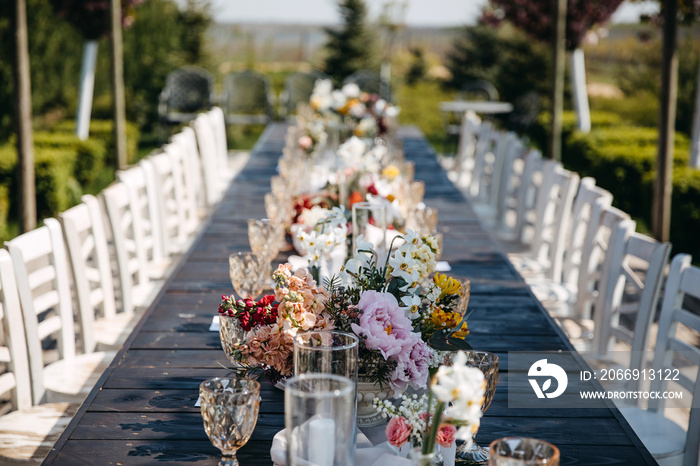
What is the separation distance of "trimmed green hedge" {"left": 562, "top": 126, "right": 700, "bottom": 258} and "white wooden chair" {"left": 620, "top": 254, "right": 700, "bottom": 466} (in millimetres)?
3611

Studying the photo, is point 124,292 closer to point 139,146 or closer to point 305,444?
point 305,444

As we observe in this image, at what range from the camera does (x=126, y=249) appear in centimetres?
359

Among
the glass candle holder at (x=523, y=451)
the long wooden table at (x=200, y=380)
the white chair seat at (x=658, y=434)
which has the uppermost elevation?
the glass candle holder at (x=523, y=451)

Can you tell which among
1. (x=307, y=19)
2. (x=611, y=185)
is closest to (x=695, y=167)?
(x=611, y=185)

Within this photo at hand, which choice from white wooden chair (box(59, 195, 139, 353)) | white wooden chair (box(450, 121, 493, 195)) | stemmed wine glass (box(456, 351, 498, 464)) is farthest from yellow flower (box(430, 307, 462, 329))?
white wooden chair (box(450, 121, 493, 195))

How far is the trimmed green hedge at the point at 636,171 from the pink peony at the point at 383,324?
15.9 feet

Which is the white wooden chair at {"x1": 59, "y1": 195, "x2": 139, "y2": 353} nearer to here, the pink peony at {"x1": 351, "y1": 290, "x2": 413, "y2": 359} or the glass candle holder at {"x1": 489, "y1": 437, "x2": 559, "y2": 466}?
the pink peony at {"x1": 351, "y1": 290, "x2": 413, "y2": 359}

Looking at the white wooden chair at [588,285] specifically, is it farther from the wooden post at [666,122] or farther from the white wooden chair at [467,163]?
the white wooden chair at [467,163]

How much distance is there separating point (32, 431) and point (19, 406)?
0.67ft

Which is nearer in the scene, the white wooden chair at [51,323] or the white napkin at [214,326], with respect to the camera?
the white napkin at [214,326]

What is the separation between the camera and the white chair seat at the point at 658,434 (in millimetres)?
2270

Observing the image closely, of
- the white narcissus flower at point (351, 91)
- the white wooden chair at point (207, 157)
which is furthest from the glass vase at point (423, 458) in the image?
the white wooden chair at point (207, 157)

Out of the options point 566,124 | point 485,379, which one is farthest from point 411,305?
point 566,124

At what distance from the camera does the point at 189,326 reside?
2484mm
